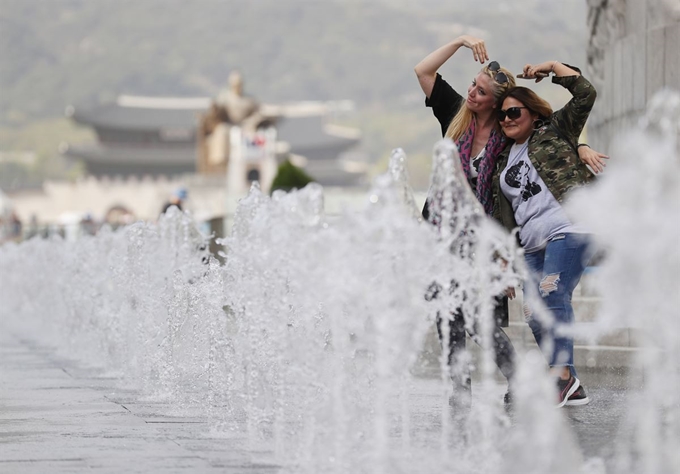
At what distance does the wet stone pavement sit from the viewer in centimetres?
418

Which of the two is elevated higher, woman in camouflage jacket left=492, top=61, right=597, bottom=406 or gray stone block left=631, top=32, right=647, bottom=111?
gray stone block left=631, top=32, right=647, bottom=111

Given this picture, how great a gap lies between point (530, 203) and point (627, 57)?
14.8 ft

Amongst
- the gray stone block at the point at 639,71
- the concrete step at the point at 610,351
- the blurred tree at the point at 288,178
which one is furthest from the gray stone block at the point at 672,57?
the blurred tree at the point at 288,178

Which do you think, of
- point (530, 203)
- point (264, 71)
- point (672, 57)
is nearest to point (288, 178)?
point (672, 57)

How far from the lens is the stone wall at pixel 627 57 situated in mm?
8539

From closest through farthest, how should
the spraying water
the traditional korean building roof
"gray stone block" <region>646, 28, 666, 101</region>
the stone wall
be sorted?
the spraying water, the stone wall, "gray stone block" <region>646, 28, 666, 101</region>, the traditional korean building roof

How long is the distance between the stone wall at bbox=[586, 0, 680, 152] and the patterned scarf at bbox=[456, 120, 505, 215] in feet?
10.6

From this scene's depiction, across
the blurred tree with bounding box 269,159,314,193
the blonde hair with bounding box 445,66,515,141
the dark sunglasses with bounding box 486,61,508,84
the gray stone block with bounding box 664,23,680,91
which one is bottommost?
the blonde hair with bounding box 445,66,515,141

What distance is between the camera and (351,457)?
13.2ft

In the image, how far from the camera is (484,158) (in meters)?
5.44

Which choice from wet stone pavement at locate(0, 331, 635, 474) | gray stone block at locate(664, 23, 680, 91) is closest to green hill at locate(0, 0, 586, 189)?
gray stone block at locate(664, 23, 680, 91)

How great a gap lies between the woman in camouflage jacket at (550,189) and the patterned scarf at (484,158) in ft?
0.11

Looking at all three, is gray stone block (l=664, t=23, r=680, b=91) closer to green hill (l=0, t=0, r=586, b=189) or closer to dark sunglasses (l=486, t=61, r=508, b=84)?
dark sunglasses (l=486, t=61, r=508, b=84)

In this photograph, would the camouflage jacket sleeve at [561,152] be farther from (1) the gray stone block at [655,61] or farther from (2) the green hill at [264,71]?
(2) the green hill at [264,71]
